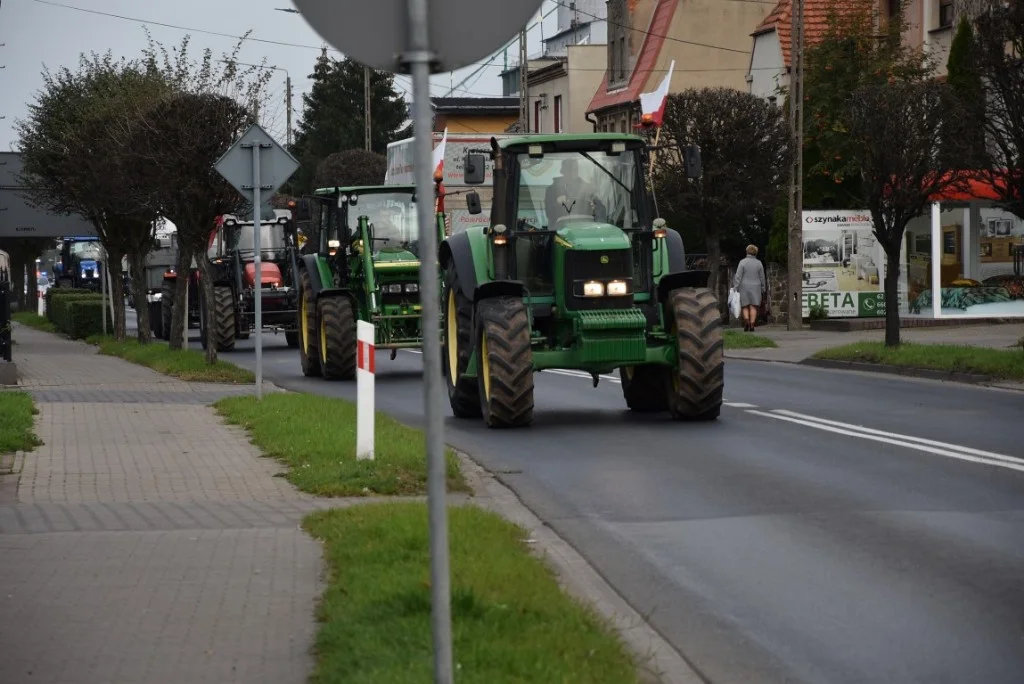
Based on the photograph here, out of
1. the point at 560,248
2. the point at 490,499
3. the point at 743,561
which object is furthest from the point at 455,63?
the point at 560,248

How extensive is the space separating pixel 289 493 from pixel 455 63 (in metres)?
6.62

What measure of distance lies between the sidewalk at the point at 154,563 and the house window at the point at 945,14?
3138cm

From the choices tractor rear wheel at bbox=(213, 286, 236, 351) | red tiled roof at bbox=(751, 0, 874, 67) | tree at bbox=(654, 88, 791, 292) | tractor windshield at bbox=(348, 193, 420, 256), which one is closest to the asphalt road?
tractor windshield at bbox=(348, 193, 420, 256)

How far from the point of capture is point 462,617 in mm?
6531

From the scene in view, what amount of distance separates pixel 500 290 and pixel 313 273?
9784mm

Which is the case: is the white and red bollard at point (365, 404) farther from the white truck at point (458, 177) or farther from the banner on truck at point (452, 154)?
the white truck at point (458, 177)

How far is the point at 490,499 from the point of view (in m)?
11.1

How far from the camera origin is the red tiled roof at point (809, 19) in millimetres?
44938

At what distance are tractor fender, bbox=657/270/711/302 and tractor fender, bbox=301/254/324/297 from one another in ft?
31.0

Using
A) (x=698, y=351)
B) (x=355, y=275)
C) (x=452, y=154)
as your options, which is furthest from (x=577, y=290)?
(x=452, y=154)

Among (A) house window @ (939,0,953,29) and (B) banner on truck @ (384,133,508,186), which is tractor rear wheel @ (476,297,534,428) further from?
(A) house window @ (939,0,953,29)

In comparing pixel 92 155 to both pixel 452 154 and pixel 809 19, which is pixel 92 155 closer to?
pixel 452 154

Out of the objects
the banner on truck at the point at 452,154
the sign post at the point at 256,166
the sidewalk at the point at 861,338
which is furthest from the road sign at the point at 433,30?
the banner on truck at the point at 452,154

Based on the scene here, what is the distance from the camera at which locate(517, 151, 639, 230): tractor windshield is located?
55.8ft
